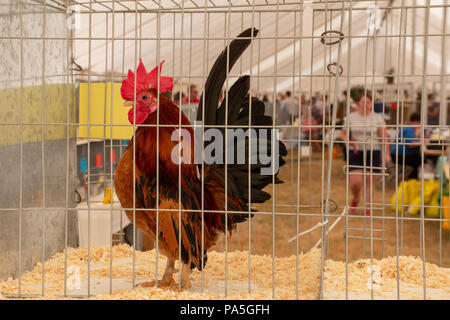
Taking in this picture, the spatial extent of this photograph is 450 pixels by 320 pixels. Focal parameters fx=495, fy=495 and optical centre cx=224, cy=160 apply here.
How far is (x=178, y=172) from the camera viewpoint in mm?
2102

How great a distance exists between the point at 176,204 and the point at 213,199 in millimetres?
220

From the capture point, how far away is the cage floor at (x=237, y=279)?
205cm

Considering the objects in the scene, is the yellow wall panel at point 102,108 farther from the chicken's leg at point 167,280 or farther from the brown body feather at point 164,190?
the chicken's leg at point 167,280

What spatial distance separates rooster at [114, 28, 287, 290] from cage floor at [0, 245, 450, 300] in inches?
7.8

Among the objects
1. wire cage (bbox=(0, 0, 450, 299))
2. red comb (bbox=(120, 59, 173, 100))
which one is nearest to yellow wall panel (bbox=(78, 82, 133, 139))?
wire cage (bbox=(0, 0, 450, 299))

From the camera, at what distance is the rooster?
6.70 feet

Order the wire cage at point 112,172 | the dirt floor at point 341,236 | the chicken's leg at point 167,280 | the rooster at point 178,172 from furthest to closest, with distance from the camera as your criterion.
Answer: the dirt floor at point 341,236 < the chicken's leg at point 167,280 < the rooster at point 178,172 < the wire cage at point 112,172

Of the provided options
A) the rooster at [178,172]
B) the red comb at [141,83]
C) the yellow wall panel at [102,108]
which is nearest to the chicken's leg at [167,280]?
the rooster at [178,172]

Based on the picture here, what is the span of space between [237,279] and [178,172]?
2.28ft

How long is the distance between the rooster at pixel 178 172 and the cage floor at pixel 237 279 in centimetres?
20

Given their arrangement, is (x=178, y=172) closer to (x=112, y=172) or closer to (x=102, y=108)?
(x=112, y=172)

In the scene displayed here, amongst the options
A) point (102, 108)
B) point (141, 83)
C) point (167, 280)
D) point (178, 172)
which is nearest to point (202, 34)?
point (102, 108)

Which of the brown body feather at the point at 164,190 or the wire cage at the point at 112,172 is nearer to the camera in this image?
the wire cage at the point at 112,172

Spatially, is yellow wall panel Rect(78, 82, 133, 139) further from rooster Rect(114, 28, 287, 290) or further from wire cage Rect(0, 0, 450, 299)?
rooster Rect(114, 28, 287, 290)
